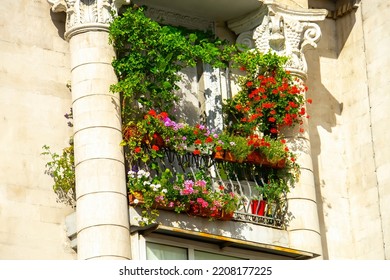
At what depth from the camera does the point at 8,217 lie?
85.8ft

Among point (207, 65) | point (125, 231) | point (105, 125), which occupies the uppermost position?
point (207, 65)

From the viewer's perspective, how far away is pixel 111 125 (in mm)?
26812

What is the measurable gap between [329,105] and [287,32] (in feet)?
5.55

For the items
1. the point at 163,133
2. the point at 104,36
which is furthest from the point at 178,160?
the point at 104,36

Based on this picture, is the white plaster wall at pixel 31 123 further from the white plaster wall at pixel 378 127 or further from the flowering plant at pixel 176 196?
the white plaster wall at pixel 378 127

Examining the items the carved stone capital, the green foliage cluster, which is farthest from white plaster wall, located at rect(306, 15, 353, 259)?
the green foliage cluster

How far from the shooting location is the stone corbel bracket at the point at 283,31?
29328 millimetres

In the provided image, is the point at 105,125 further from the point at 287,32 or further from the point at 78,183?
the point at 287,32

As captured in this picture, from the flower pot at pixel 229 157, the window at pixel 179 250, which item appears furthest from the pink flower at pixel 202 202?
the flower pot at pixel 229 157

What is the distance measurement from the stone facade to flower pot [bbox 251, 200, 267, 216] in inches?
15.5

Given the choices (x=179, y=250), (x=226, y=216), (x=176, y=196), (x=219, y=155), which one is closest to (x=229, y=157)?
(x=219, y=155)

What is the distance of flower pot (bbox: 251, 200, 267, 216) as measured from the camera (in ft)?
92.3

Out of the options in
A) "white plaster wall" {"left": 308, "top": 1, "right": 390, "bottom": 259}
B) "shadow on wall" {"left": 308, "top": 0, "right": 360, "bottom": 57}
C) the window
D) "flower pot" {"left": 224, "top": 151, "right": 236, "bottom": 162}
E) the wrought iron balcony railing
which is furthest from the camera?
"shadow on wall" {"left": 308, "top": 0, "right": 360, "bottom": 57}

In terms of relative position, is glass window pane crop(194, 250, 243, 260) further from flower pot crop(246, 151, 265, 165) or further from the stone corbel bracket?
the stone corbel bracket
